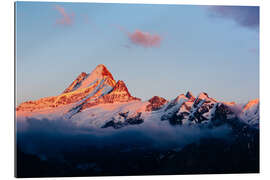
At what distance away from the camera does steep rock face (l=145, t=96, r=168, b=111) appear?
8.14m

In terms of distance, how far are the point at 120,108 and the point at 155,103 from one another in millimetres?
738

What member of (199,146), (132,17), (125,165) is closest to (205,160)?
(199,146)

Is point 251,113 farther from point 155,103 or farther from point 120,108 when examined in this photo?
point 120,108

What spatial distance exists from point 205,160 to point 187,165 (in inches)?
15.1

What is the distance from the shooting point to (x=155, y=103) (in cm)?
817

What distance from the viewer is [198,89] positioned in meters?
8.21

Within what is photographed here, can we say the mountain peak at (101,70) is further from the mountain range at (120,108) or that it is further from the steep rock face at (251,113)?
the steep rock face at (251,113)

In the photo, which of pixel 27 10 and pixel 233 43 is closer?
pixel 27 10

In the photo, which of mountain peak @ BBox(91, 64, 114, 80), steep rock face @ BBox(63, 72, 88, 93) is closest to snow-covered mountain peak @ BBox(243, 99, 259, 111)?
mountain peak @ BBox(91, 64, 114, 80)

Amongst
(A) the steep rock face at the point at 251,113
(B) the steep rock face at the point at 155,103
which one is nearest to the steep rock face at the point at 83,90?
(B) the steep rock face at the point at 155,103

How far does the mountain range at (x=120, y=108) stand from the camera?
7961 millimetres

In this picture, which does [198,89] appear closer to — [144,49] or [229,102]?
[229,102]

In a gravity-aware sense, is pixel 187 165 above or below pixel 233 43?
below
